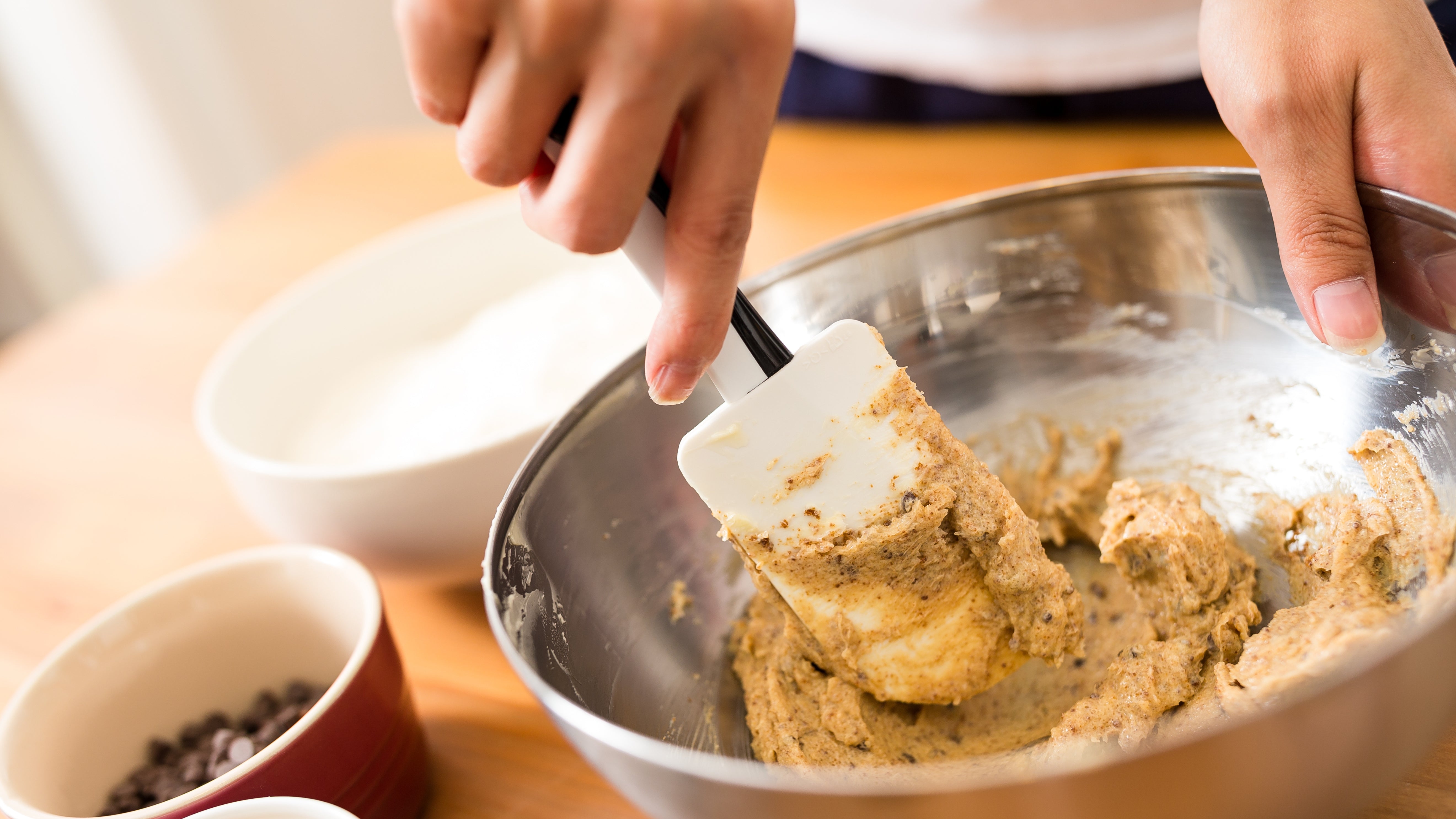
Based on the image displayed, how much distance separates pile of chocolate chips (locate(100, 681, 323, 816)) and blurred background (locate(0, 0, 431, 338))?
1.95m

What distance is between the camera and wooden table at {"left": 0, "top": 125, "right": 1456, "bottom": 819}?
806 millimetres

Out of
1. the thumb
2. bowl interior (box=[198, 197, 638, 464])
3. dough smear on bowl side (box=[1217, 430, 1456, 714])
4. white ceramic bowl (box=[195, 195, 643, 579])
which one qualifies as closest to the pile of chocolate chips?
white ceramic bowl (box=[195, 195, 643, 579])

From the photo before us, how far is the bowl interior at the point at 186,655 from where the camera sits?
76 cm

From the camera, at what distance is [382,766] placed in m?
0.72

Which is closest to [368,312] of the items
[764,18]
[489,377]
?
[489,377]

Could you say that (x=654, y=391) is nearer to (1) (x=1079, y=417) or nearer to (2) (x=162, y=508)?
(1) (x=1079, y=417)

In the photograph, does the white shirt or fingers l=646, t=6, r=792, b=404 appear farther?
the white shirt

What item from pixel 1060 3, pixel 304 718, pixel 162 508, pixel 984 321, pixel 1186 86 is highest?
pixel 1060 3

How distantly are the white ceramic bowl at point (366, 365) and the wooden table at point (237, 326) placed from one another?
89mm

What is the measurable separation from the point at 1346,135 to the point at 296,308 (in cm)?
103

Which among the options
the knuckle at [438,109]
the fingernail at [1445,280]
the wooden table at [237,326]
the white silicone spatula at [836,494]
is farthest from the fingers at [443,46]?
the fingernail at [1445,280]

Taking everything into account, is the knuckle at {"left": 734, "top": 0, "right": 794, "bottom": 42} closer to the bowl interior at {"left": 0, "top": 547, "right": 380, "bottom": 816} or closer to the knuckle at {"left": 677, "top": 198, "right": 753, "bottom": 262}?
the knuckle at {"left": 677, "top": 198, "right": 753, "bottom": 262}

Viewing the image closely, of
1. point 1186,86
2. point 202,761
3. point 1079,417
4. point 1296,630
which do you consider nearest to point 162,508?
point 202,761

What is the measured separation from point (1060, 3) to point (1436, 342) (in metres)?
0.70
